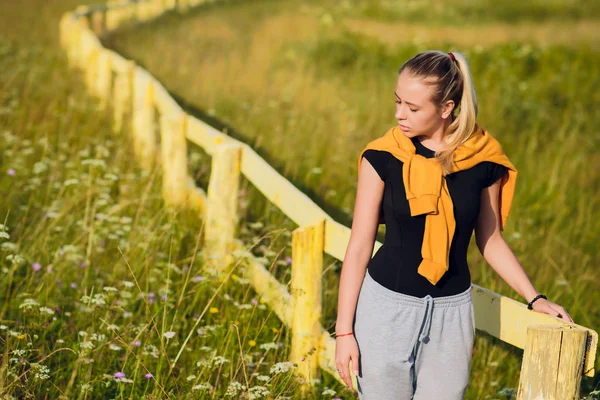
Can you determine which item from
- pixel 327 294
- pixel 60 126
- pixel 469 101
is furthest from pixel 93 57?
pixel 469 101

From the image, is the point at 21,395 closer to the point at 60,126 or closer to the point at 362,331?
the point at 362,331

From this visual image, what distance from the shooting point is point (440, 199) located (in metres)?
2.50

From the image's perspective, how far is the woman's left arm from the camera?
8.82 feet

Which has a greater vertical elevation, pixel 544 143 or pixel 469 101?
pixel 544 143

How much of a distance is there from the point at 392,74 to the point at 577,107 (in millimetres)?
3218

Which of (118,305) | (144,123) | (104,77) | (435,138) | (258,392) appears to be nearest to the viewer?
(435,138)

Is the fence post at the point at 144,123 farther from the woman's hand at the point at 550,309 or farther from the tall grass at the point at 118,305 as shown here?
the woman's hand at the point at 550,309

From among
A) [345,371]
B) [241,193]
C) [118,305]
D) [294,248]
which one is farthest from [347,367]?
[241,193]

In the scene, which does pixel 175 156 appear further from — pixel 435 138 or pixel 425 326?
pixel 425 326

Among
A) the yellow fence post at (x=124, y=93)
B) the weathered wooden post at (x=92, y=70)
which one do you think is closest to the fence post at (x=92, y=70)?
the weathered wooden post at (x=92, y=70)

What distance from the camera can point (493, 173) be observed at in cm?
266

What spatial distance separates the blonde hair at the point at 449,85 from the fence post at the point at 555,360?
60cm

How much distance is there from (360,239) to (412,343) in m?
0.38

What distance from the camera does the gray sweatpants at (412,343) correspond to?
2523 millimetres
